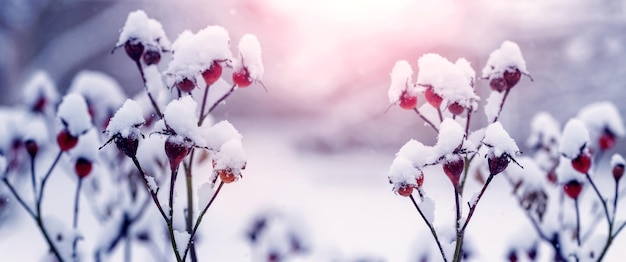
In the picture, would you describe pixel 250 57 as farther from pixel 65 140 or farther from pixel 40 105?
pixel 40 105

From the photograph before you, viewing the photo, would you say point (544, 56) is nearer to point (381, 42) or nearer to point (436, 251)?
point (381, 42)

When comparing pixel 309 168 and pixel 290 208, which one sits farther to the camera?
pixel 309 168

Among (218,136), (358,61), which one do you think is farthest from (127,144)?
(358,61)

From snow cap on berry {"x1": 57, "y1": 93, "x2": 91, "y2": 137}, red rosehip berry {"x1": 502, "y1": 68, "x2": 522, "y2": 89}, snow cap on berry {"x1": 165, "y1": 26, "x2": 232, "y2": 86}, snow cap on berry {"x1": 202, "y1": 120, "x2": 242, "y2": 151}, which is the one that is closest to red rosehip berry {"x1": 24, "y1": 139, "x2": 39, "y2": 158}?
snow cap on berry {"x1": 57, "y1": 93, "x2": 91, "y2": 137}

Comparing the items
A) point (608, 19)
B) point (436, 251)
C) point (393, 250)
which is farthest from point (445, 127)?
point (608, 19)

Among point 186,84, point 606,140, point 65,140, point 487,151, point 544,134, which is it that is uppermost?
point 544,134

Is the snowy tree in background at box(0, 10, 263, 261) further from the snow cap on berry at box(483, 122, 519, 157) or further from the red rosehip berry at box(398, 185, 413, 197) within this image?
the snow cap on berry at box(483, 122, 519, 157)

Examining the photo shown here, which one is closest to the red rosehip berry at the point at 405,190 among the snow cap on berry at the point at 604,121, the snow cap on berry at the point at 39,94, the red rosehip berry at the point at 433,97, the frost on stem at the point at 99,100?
the red rosehip berry at the point at 433,97
